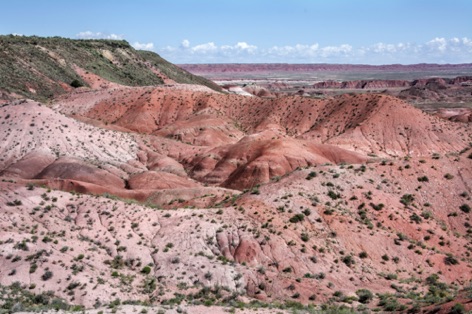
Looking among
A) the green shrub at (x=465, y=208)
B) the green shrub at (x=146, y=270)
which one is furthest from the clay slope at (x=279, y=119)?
the green shrub at (x=146, y=270)

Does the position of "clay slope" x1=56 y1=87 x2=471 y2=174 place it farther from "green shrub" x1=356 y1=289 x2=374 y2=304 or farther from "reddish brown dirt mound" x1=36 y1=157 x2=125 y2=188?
"green shrub" x1=356 y1=289 x2=374 y2=304

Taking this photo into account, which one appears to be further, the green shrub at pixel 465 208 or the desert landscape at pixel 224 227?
the green shrub at pixel 465 208

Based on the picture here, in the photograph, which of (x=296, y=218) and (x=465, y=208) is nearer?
(x=296, y=218)

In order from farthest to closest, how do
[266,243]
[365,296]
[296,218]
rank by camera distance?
[296,218] < [266,243] < [365,296]

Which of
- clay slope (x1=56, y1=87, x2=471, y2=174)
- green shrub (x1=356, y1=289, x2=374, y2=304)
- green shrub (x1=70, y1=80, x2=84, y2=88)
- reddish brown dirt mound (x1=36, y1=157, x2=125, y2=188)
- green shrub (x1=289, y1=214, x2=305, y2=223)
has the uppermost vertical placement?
green shrub (x1=70, y1=80, x2=84, y2=88)

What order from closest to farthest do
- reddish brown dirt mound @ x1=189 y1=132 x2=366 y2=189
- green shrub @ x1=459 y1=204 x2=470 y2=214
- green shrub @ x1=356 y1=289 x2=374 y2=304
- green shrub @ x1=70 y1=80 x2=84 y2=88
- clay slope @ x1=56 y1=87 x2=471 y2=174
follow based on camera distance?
1. green shrub @ x1=356 y1=289 x2=374 y2=304
2. green shrub @ x1=459 y1=204 x2=470 y2=214
3. reddish brown dirt mound @ x1=189 y1=132 x2=366 y2=189
4. clay slope @ x1=56 y1=87 x2=471 y2=174
5. green shrub @ x1=70 y1=80 x2=84 y2=88

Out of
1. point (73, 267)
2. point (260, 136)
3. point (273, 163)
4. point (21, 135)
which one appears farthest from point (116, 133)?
point (73, 267)

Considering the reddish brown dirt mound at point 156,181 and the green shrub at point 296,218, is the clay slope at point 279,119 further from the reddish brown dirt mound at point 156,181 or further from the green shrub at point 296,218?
the green shrub at point 296,218

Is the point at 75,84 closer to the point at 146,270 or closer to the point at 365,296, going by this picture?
the point at 146,270

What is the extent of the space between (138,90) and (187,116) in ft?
44.3

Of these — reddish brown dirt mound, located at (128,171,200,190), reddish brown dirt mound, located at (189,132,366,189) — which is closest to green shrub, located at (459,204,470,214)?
reddish brown dirt mound, located at (189,132,366,189)

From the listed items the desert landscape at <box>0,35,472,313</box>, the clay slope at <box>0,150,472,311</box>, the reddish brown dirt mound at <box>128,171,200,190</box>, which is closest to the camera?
the desert landscape at <box>0,35,472,313</box>

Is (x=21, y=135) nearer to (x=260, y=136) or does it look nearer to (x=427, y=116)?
(x=260, y=136)

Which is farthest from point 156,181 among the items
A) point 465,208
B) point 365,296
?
point 365,296
